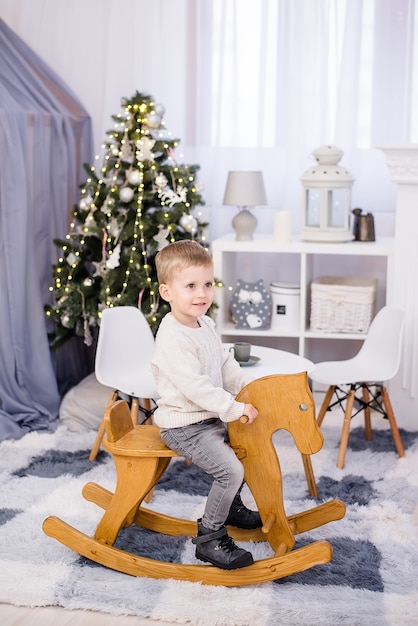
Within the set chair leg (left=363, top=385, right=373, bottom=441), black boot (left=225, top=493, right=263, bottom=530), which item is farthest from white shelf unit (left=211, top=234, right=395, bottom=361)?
black boot (left=225, top=493, right=263, bottom=530)

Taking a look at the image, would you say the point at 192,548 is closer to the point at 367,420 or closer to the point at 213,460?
the point at 213,460

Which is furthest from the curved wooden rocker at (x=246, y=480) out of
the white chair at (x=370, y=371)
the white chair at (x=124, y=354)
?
the white chair at (x=370, y=371)

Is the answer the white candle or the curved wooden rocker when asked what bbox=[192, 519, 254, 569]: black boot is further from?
the white candle

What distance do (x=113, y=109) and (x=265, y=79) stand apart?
2.63 ft

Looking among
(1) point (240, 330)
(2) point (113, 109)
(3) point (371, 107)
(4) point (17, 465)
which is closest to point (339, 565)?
(4) point (17, 465)

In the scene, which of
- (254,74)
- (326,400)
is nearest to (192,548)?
(326,400)

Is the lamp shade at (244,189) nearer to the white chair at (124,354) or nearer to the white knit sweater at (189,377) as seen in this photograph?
the white chair at (124,354)

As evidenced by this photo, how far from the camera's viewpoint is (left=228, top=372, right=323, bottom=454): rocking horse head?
2.38 metres

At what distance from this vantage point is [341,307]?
409 centimetres

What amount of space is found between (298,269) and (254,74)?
1016 mm

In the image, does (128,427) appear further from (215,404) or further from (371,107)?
(371,107)

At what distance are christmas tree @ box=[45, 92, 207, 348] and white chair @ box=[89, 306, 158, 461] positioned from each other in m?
0.25

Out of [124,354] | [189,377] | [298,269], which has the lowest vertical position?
[124,354]

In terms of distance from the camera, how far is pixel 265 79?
4.40 meters
